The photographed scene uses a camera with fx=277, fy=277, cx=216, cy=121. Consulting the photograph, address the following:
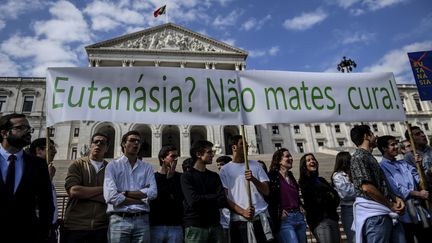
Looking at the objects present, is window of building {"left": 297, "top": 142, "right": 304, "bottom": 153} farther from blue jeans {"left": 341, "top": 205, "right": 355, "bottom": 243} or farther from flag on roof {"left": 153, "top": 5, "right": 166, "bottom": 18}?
blue jeans {"left": 341, "top": 205, "right": 355, "bottom": 243}

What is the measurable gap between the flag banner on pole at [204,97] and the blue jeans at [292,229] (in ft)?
4.66

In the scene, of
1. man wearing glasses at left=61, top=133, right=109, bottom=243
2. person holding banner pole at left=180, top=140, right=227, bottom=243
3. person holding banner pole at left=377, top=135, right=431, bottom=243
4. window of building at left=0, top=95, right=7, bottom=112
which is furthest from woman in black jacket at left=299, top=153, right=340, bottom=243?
window of building at left=0, top=95, right=7, bottom=112

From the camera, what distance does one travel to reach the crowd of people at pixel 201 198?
2.98m

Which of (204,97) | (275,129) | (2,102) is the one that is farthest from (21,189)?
(2,102)

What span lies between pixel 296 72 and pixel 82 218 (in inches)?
148

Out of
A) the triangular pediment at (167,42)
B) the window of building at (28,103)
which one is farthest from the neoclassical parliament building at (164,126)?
the window of building at (28,103)

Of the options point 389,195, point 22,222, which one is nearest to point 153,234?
point 22,222

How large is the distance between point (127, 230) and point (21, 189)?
4.07 ft

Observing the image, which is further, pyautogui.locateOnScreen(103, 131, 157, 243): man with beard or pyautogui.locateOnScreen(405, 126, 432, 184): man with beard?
pyautogui.locateOnScreen(405, 126, 432, 184): man with beard

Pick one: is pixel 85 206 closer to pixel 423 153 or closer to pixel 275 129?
pixel 423 153

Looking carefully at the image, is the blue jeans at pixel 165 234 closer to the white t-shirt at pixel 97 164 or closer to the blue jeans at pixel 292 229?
the white t-shirt at pixel 97 164

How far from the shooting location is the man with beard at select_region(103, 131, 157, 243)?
3344 millimetres

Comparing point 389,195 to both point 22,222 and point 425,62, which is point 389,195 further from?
point 22,222

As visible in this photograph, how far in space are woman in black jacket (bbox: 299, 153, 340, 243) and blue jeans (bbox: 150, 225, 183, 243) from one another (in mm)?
2098
